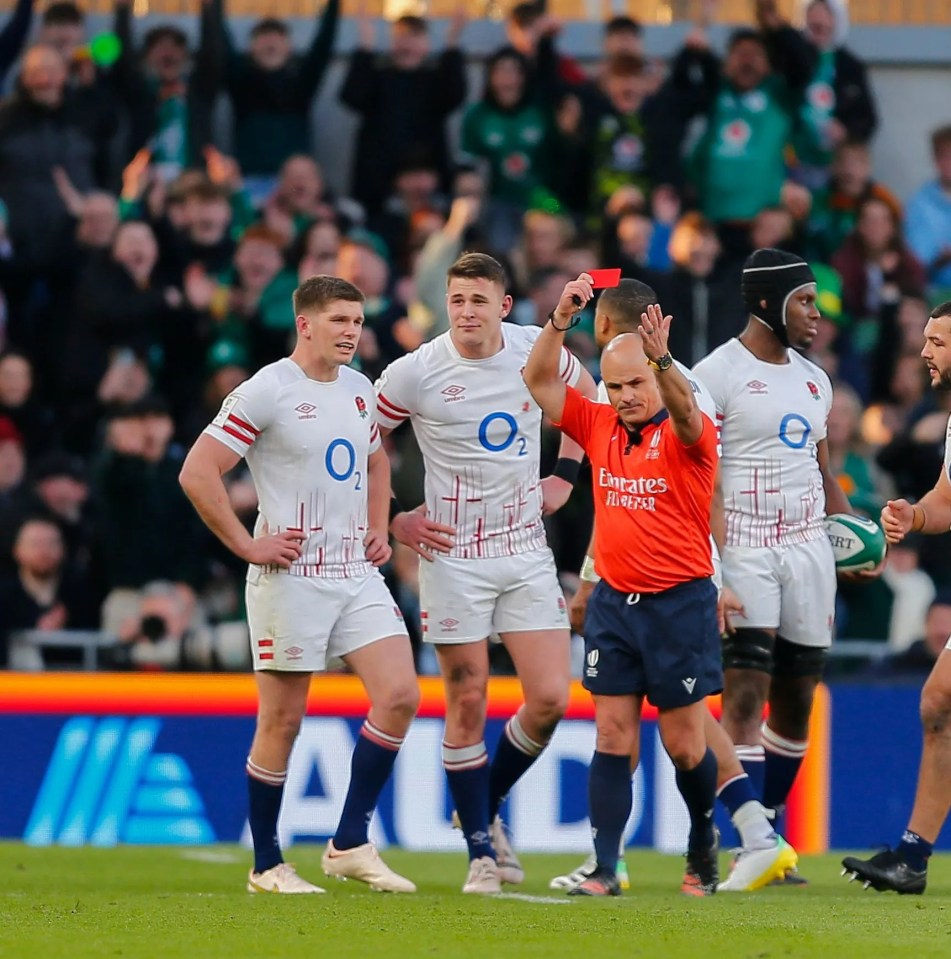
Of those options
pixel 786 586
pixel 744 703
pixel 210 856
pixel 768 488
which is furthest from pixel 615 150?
pixel 744 703

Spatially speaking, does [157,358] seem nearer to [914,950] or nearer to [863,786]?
[863,786]

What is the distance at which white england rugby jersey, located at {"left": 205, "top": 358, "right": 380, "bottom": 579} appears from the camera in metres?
9.05

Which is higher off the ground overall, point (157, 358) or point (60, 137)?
point (60, 137)

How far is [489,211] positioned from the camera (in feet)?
53.7

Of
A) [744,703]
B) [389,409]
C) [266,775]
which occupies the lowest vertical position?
[266,775]

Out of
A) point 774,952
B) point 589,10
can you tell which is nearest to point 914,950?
point 774,952

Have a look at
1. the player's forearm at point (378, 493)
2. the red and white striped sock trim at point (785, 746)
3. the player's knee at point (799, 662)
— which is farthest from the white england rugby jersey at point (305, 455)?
the red and white striped sock trim at point (785, 746)

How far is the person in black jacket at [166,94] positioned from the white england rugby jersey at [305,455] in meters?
7.01

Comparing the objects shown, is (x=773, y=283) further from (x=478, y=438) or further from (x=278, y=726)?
(x=278, y=726)

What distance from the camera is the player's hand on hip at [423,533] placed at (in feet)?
31.1

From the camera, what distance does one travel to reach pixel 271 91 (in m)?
16.4

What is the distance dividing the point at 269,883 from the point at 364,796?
0.54 metres

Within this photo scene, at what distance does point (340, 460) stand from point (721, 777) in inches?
83.8

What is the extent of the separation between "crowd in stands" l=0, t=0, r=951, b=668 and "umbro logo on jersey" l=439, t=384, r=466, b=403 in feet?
10.4
